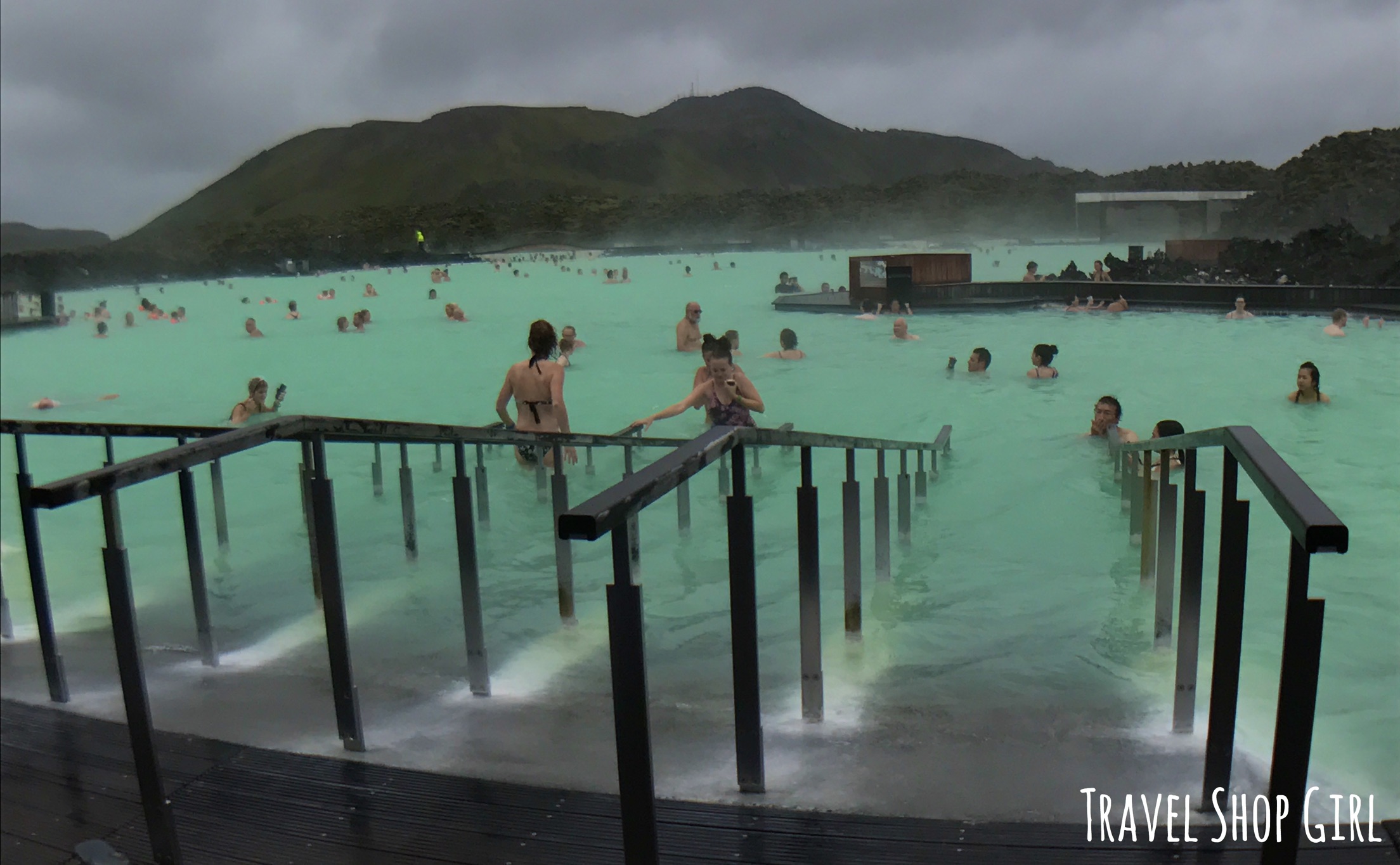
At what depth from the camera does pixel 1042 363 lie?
11.4 metres

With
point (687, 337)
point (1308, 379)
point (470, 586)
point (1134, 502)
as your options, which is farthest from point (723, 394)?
point (687, 337)

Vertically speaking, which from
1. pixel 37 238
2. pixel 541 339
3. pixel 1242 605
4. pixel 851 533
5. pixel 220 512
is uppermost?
pixel 37 238

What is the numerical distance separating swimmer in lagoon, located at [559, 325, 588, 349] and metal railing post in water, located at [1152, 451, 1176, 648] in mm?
9155

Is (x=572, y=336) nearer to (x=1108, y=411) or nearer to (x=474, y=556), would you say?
(x=1108, y=411)

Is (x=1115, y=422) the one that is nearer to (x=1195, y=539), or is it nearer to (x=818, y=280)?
(x=1195, y=539)

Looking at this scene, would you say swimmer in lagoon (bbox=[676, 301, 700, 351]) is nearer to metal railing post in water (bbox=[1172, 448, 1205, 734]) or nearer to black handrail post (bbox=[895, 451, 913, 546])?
black handrail post (bbox=[895, 451, 913, 546])

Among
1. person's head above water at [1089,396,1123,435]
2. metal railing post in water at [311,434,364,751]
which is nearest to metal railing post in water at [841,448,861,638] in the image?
metal railing post in water at [311,434,364,751]

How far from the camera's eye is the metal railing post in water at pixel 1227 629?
1.76 meters

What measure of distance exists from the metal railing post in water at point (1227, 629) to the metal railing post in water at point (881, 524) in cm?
234

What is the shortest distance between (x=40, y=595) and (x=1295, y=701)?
9.89ft

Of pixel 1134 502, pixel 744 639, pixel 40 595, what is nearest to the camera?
pixel 744 639

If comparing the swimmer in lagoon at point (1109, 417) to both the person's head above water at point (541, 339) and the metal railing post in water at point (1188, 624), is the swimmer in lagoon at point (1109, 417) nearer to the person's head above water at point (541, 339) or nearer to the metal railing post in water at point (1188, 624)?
the person's head above water at point (541, 339)

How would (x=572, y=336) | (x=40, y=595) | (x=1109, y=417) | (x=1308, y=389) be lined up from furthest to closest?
(x=572, y=336), (x=1308, y=389), (x=1109, y=417), (x=40, y=595)

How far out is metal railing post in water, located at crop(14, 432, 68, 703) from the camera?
107 inches
